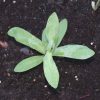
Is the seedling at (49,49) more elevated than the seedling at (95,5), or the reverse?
the seedling at (95,5)

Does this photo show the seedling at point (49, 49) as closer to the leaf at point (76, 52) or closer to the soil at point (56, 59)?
the leaf at point (76, 52)

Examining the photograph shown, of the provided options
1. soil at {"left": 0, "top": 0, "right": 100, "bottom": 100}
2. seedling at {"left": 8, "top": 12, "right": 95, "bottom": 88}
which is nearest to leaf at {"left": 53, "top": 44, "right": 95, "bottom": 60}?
seedling at {"left": 8, "top": 12, "right": 95, "bottom": 88}

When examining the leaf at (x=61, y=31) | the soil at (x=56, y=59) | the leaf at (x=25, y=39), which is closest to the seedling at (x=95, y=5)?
the soil at (x=56, y=59)

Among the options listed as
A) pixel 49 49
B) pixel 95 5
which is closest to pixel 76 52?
pixel 49 49

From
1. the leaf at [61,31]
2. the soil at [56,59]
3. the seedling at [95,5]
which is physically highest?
the seedling at [95,5]

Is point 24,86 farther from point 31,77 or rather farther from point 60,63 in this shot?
point 60,63

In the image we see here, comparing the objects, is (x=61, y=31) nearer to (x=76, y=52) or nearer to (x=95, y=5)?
(x=76, y=52)

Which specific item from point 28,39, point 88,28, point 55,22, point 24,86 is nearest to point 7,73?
point 24,86
